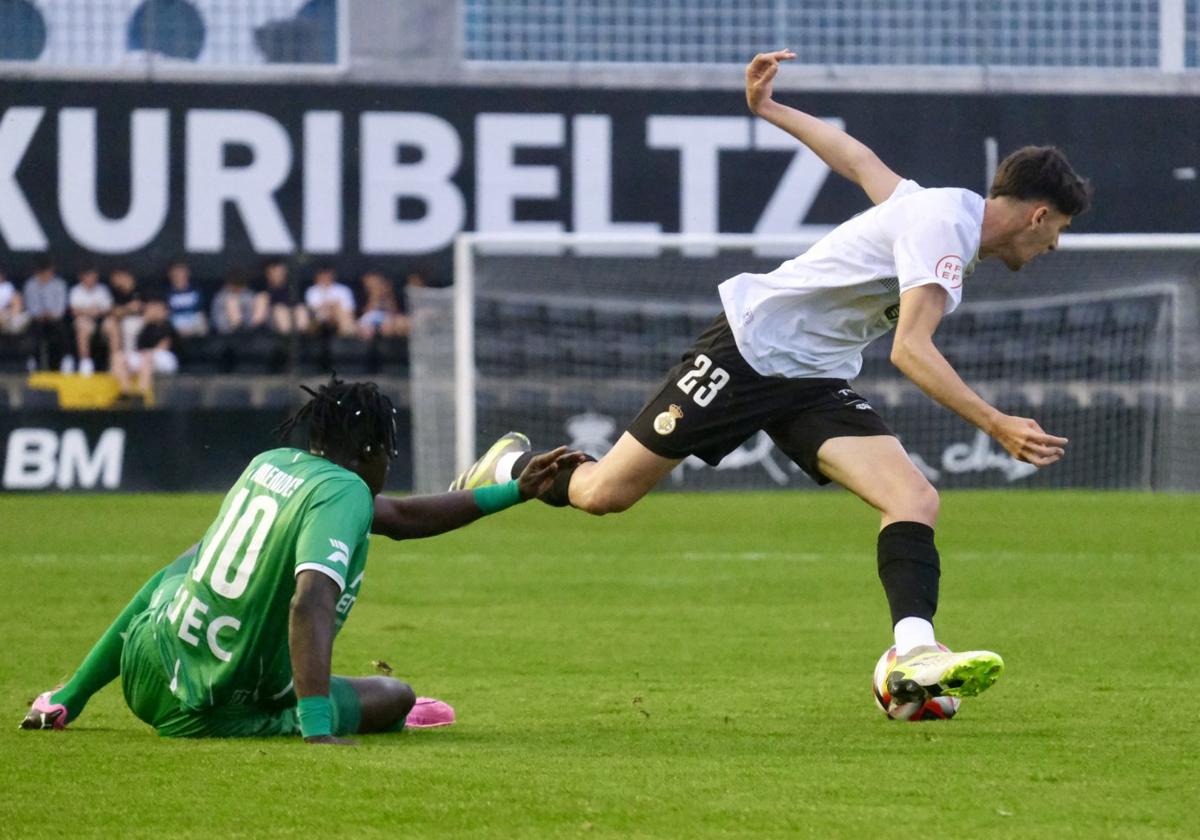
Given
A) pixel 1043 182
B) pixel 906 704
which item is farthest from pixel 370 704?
pixel 1043 182

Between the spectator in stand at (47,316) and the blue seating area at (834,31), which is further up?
the blue seating area at (834,31)

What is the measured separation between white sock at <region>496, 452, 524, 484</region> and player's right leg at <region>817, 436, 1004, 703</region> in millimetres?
1322

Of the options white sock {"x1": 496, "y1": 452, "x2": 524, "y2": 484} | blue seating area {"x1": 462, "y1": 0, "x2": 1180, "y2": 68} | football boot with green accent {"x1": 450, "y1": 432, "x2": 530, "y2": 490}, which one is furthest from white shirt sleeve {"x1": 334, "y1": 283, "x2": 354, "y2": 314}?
white sock {"x1": 496, "y1": 452, "x2": 524, "y2": 484}

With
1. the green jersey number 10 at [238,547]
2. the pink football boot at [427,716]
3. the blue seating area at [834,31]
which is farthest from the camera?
the blue seating area at [834,31]

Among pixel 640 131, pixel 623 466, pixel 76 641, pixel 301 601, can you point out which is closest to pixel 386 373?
pixel 640 131

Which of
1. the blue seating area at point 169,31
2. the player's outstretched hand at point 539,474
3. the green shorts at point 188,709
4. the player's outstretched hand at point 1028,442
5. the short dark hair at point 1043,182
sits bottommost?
the green shorts at point 188,709

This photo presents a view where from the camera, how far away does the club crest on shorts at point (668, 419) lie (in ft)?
20.7

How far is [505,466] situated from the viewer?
7.00 m

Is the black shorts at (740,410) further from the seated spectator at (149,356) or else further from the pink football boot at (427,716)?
the seated spectator at (149,356)

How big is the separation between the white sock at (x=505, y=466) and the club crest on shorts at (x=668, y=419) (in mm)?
777

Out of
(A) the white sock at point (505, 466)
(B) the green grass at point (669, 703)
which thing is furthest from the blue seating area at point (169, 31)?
(A) the white sock at point (505, 466)

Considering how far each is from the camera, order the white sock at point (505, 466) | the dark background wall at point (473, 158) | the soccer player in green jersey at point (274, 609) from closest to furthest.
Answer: the soccer player in green jersey at point (274, 609)
the white sock at point (505, 466)
the dark background wall at point (473, 158)

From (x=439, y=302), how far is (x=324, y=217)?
6.27 feet

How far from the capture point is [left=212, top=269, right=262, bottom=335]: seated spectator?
1997cm
